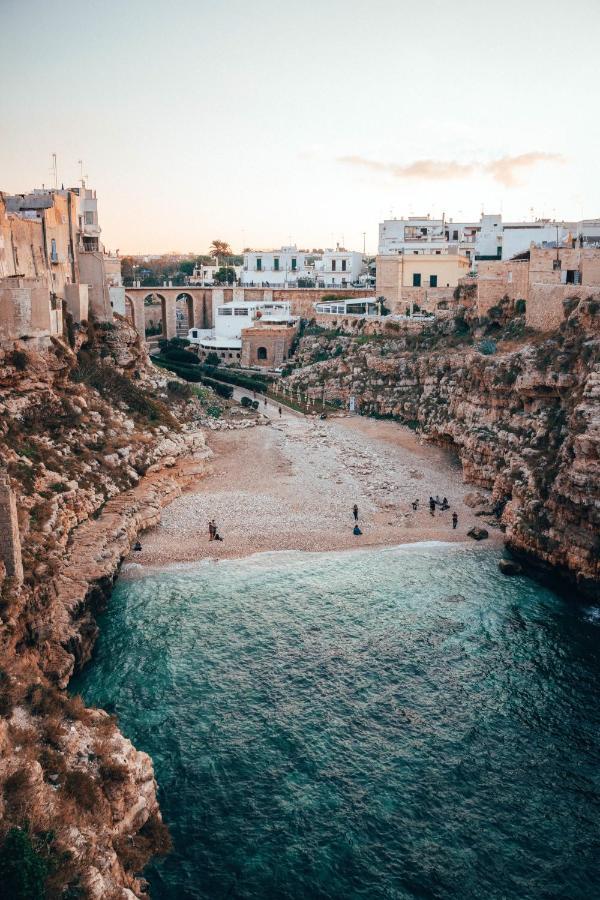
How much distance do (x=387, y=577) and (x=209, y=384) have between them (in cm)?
3174

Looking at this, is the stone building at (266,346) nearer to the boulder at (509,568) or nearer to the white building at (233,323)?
the white building at (233,323)

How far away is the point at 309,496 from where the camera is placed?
34125mm

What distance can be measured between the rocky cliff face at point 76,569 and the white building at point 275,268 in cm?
3107

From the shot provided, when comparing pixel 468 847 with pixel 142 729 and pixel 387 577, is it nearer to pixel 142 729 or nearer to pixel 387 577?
pixel 142 729

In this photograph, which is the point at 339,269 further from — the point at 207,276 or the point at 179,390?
the point at 179,390

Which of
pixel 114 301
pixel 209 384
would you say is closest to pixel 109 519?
pixel 114 301

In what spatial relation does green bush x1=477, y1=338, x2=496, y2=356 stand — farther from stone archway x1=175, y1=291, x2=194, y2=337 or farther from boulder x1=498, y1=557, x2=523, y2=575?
stone archway x1=175, y1=291, x2=194, y2=337

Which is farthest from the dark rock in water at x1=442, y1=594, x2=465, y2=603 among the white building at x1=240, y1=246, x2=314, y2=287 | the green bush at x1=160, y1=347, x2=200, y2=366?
the white building at x1=240, y1=246, x2=314, y2=287

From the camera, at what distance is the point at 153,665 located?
69.5ft

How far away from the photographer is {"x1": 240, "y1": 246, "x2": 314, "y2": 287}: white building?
249 feet

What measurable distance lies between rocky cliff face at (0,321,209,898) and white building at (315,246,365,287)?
29.5 meters

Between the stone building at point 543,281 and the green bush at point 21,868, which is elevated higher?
the stone building at point 543,281

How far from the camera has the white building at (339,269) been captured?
72562mm

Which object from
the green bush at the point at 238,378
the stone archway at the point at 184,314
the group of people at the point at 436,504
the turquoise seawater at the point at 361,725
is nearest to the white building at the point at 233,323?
the green bush at the point at 238,378
